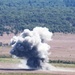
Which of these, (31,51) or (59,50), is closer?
(31,51)

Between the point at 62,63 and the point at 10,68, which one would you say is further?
the point at 62,63

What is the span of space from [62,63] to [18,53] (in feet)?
64.4

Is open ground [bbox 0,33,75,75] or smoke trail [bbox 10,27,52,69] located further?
open ground [bbox 0,33,75,75]

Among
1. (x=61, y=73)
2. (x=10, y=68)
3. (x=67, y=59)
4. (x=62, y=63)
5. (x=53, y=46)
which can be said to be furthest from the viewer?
(x=53, y=46)

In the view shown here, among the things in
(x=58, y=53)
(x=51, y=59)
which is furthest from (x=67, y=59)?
(x=58, y=53)

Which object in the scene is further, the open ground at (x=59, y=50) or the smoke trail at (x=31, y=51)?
the open ground at (x=59, y=50)

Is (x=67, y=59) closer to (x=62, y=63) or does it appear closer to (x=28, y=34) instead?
(x=62, y=63)

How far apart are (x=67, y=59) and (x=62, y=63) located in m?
9.74

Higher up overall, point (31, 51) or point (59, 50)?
point (59, 50)

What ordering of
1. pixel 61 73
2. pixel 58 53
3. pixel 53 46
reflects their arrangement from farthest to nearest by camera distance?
pixel 53 46 < pixel 58 53 < pixel 61 73

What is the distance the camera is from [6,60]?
137 metres

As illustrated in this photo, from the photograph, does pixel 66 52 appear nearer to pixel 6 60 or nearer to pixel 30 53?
pixel 6 60

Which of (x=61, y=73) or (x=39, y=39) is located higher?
(x=39, y=39)

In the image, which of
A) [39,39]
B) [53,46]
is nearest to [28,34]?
[39,39]
